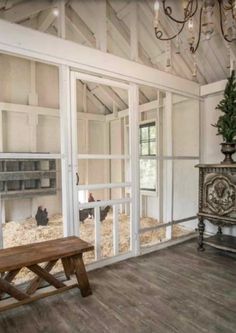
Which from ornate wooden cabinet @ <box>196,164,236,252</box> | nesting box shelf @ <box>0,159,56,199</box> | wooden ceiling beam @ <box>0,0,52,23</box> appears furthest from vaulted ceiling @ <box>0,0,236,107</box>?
nesting box shelf @ <box>0,159,56,199</box>

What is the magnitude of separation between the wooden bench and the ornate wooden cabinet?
1852mm

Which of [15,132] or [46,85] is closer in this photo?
[15,132]

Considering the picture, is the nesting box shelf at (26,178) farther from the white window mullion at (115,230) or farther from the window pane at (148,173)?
the white window mullion at (115,230)

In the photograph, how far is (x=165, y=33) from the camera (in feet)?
10.7

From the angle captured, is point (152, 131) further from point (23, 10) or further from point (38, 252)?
point (38, 252)

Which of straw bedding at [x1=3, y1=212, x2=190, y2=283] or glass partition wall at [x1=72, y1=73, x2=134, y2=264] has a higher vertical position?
glass partition wall at [x1=72, y1=73, x2=134, y2=264]

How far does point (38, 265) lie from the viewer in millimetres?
2053

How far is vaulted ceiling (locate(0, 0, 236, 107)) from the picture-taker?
8.38ft

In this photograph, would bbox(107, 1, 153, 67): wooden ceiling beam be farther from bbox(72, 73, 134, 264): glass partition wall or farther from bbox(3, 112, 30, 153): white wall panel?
bbox(3, 112, 30, 153): white wall panel

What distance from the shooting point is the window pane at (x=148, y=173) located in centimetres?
402

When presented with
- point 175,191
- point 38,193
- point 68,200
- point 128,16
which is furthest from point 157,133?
point 38,193

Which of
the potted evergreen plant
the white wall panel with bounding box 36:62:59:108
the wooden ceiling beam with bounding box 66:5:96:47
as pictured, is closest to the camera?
the wooden ceiling beam with bounding box 66:5:96:47

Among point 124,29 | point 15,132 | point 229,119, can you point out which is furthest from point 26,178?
point 229,119

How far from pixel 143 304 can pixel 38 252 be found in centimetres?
100
